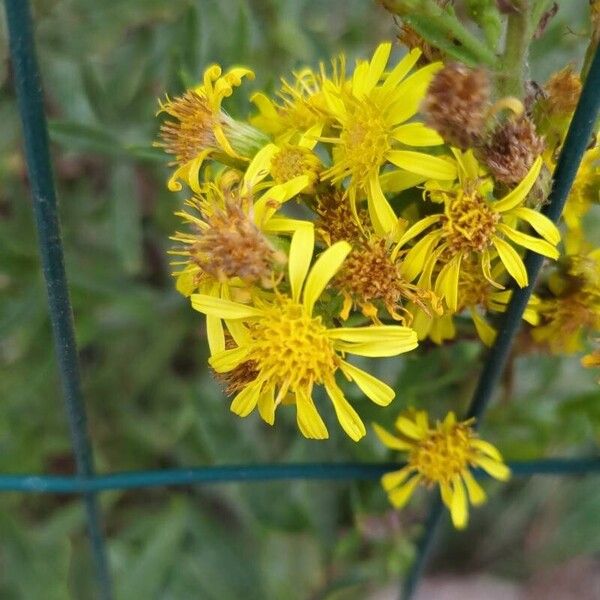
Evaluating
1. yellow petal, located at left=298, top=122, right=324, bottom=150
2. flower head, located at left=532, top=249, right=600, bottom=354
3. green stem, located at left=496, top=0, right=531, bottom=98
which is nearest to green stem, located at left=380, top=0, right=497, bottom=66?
green stem, located at left=496, top=0, right=531, bottom=98

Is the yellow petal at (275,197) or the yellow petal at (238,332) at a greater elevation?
the yellow petal at (275,197)

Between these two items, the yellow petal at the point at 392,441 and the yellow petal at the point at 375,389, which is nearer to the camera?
the yellow petal at the point at 375,389

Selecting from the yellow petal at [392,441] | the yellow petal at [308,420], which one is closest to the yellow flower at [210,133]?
the yellow petal at [308,420]

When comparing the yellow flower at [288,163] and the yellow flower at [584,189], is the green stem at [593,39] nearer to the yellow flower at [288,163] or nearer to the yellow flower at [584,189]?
the yellow flower at [584,189]

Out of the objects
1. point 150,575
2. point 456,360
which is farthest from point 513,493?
point 456,360

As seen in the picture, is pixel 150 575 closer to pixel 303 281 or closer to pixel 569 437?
pixel 569 437

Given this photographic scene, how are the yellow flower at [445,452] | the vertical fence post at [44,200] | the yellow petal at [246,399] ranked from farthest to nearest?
the yellow flower at [445,452] < the yellow petal at [246,399] < the vertical fence post at [44,200]

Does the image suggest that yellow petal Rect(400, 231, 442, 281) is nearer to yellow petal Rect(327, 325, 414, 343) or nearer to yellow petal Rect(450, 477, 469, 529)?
yellow petal Rect(327, 325, 414, 343)

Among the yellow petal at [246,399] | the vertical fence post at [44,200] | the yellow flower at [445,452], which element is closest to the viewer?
the vertical fence post at [44,200]
